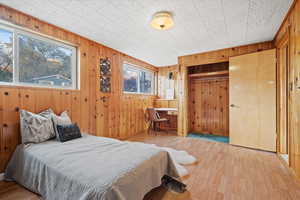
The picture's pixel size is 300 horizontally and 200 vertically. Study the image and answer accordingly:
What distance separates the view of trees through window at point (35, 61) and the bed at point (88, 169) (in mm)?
1125

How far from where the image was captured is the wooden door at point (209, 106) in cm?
434

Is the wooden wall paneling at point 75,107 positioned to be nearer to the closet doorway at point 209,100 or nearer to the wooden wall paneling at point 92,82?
the wooden wall paneling at point 92,82

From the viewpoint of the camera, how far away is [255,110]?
314 centimetres

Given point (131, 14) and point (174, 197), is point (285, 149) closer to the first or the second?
point (174, 197)

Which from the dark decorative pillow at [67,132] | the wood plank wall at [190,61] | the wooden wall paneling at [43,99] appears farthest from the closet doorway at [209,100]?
the wooden wall paneling at [43,99]

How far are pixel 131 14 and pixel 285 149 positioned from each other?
153 inches

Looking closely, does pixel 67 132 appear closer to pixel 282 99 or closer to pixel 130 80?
pixel 130 80

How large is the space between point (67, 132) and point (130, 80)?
2.69 metres

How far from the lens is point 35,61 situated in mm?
2324

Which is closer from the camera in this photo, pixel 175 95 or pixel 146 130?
pixel 146 130

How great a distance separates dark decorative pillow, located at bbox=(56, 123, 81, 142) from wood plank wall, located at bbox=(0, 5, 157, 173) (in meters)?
0.54

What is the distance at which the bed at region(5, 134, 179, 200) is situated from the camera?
3.55 ft

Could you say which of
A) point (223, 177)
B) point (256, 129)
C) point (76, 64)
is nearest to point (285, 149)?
point (256, 129)

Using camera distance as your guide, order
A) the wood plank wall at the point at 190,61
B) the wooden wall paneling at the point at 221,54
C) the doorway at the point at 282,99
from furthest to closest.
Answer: the wood plank wall at the point at 190,61
the wooden wall paneling at the point at 221,54
the doorway at the point at 282,99
